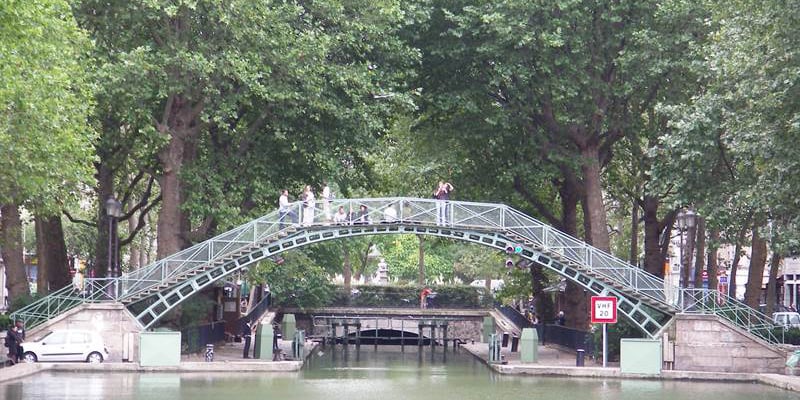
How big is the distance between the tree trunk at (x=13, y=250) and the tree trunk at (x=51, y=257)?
4.44 feet

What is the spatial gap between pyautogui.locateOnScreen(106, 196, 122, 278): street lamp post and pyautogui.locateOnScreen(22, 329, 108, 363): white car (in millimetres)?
2944

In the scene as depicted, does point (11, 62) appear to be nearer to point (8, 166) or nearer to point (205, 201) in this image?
point (8, 166)

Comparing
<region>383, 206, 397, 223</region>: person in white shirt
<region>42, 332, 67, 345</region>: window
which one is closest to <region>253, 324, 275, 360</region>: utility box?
<region>383, 206, 397, 223</region>: person in white shirt

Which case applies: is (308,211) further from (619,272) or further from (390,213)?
(619,272)

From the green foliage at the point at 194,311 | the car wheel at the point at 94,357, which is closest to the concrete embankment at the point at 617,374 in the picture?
the green foliage at the point at 194,311

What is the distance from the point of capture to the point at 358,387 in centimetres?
3462

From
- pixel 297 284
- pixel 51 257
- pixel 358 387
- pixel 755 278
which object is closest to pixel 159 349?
pixel 358 387

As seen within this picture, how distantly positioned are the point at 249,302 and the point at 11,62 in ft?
153

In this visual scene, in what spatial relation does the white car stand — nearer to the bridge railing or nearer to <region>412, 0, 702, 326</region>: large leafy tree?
the bridge railing

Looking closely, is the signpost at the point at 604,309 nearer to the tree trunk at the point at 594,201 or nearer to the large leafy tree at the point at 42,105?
the tree trunk at the point at 594,201

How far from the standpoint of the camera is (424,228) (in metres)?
Result: 42.3

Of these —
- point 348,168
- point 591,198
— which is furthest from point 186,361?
point 591,198

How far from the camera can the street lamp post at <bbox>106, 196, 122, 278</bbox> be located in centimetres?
4147

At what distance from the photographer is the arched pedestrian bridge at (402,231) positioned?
41375 mm
